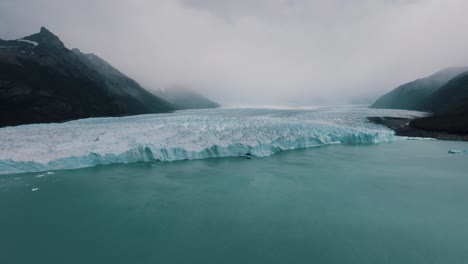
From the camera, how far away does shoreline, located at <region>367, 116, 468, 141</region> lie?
2455 centimetres

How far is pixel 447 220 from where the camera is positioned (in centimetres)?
809

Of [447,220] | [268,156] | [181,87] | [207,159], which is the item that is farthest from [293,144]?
[181,87]

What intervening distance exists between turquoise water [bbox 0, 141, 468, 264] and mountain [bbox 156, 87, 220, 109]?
349ft

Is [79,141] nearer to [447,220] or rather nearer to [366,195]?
[366,195]

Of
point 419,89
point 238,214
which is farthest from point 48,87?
point 419,89

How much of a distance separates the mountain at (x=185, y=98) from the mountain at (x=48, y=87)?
4414 centimetres

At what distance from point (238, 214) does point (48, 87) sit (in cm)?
5206

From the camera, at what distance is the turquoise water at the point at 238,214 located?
654 centimetres

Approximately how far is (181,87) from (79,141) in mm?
117202

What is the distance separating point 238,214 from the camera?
8711 millimetres

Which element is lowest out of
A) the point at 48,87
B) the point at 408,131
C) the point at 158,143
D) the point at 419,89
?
the point at 408,131

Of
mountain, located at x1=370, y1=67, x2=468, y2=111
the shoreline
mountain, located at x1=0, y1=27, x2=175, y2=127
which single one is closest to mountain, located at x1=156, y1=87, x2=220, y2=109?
mountain, located at x1=0, y1=27, x2=175, y2=127

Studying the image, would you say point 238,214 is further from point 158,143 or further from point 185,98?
→ point 185,98

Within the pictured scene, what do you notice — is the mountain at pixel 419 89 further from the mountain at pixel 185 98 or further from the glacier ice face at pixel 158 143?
the mountain at pixel 185 98
